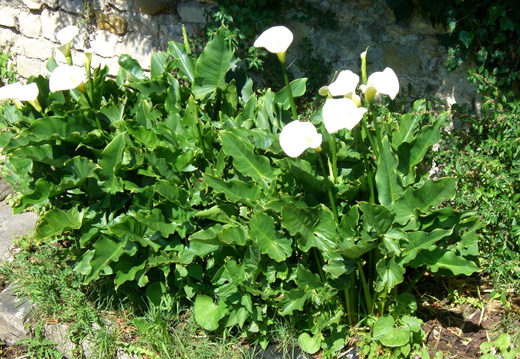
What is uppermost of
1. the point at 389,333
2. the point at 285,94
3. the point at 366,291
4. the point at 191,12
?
the point at 191,12

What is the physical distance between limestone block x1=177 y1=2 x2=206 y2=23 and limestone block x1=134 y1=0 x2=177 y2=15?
88 mm

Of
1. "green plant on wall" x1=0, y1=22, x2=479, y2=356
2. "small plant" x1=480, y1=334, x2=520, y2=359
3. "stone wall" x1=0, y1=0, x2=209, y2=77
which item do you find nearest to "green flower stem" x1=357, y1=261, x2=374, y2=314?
"green plant on wall" x1=0, y1=22, x2=479, y2=356

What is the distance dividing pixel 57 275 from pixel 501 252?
248 cm

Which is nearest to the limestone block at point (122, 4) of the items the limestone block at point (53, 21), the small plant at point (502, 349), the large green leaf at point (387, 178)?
the limestone block at point (53, 21)

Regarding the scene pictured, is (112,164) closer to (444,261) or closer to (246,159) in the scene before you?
(246,159)

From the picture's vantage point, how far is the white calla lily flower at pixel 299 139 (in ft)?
8.01

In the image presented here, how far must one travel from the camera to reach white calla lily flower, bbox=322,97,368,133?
2.36m

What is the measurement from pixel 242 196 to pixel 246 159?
18cm

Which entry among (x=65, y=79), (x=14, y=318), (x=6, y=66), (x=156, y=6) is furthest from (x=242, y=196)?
(x=6, y=66)

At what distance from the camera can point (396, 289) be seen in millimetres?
2996

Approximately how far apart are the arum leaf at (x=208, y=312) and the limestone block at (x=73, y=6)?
2.87m

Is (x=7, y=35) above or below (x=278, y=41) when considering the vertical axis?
above

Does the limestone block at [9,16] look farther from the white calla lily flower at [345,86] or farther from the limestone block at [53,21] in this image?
the white calla lily flower at [345,86]

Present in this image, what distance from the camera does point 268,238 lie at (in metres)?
2.80
